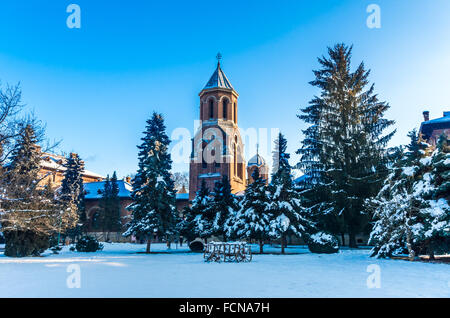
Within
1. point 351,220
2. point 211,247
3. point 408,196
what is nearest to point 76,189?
point 211,247

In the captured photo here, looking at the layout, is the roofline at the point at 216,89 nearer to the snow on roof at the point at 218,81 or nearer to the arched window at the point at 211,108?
the snow on roof at the point at 218,81

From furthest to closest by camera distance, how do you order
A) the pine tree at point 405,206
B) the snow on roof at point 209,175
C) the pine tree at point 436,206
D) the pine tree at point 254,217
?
the snow on roof at point 209,175, the pine tree at point 254,217, the pine tree at point 405,206, the pine tree at point 436,206

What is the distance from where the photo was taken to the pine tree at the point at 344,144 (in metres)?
22.2

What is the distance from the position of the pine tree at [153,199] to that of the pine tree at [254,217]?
5404 mm

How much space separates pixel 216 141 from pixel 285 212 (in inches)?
975

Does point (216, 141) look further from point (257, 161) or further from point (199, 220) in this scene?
point (257, 161)

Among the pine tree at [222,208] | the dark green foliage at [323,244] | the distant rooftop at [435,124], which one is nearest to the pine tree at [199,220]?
the pine tree at [222,208]

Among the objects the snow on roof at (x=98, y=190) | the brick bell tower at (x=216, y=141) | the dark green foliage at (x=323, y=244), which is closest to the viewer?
the dark green foliage at (x=323, y=244)

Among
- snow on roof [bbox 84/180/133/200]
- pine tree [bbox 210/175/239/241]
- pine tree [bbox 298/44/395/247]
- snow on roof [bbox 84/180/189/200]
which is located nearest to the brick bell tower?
snow on roof [bbox 84/180/189/200]

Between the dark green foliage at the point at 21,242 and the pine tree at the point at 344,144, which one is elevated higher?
the pine tree at the point at 344,144

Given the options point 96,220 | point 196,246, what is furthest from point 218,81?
point 96,220

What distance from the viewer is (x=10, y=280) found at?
8.63 m

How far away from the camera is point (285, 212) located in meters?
21.6
